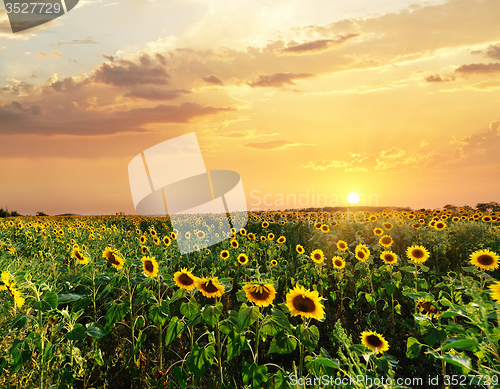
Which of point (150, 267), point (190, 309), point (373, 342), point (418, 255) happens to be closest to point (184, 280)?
point (190, 309)

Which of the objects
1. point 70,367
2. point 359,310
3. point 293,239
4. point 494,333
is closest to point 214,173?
point 293,239

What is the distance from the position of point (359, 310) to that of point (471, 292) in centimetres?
435

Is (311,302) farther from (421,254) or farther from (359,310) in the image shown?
(421,254)

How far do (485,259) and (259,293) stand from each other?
4311 millimetres

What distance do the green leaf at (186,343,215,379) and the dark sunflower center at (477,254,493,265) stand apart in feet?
15.5

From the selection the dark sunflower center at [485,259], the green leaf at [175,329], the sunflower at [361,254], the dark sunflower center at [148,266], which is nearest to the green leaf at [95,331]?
the green leaf at [175,329]

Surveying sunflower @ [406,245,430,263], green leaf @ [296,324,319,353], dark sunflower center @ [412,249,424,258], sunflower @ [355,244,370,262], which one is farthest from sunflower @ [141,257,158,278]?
dark sunflower center @ [412,249,424,258]

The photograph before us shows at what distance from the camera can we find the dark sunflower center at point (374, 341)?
9.96ft

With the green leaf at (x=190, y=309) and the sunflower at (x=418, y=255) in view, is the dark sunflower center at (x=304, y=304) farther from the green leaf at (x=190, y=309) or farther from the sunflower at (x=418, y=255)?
the sunflower at (x=418, y=255)

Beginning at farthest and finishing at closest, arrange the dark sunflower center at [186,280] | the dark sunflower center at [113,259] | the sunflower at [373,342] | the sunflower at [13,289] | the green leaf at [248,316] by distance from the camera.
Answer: the dark sunflower center at [113,259] → the dark sunflower center at [186,280] → the sunflower at [373,342] → the sunflower at [13,289] → the green leaf at [248,316]

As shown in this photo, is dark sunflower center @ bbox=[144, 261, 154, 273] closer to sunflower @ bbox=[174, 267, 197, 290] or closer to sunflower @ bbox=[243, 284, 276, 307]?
sunflower @ bbox=[174, 267, 197, 290]

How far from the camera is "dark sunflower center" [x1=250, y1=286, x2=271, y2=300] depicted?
2706mm

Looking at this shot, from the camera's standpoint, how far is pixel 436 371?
392 centimetres

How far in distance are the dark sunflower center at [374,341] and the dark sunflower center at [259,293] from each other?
133 centimetres
